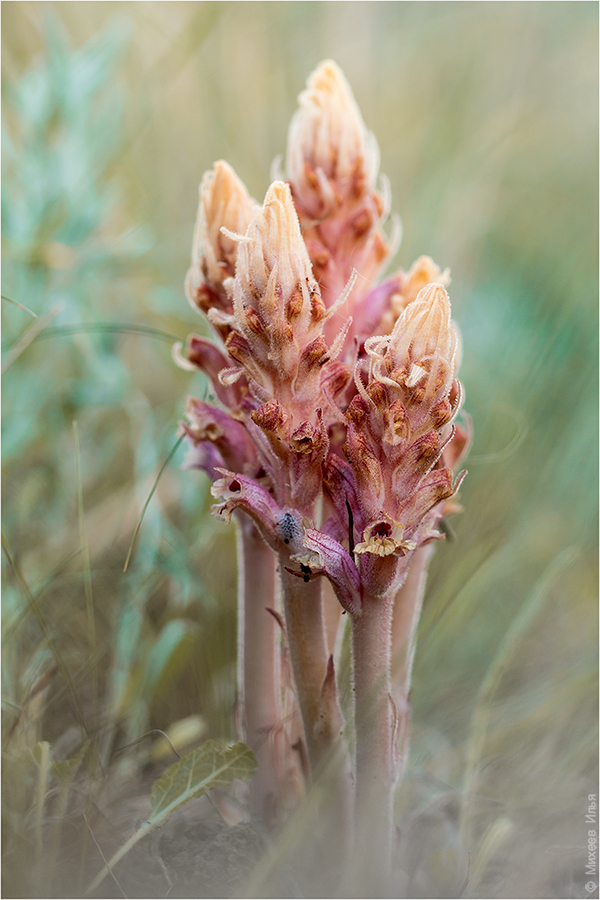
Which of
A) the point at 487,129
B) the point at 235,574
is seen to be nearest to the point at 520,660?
the point at 235,574

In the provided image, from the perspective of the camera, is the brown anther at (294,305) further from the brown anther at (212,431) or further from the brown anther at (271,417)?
the brown anther at (212,431)

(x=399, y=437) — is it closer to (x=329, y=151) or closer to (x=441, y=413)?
(x=441, y=413)

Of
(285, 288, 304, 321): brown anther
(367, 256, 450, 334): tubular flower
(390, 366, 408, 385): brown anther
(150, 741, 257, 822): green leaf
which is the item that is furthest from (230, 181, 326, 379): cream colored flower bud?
(150, 741, 257, 822): green leaf

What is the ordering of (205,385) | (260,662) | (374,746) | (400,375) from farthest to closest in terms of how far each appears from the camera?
(205,385) < (260,662) < (374,746) < (400,375)

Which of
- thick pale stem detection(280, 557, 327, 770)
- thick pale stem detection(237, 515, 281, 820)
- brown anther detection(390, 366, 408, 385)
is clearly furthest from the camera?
thick pale stem detection(237, 515, 281, 820)

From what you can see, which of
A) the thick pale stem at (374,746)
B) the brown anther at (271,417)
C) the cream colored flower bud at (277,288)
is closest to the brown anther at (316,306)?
the cream colored flower bud at (277,288)

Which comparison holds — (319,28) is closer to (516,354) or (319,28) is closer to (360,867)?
(516,354)

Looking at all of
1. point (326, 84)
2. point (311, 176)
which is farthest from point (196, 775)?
point (326, 84)

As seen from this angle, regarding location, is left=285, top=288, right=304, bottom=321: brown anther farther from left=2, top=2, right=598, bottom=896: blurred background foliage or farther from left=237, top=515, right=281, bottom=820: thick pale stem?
left=2, top=2, right=598, bottom=896: blurred background foliage
